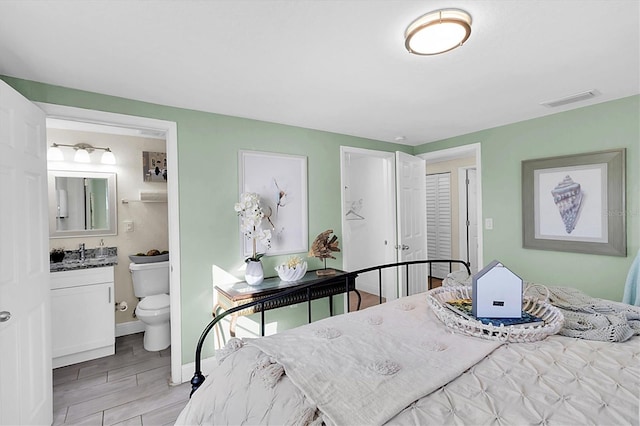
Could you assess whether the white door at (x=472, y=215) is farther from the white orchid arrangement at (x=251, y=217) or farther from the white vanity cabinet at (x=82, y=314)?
the white vanity cabinet at (x=82, y=314)

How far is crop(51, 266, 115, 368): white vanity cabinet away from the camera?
2914 mm

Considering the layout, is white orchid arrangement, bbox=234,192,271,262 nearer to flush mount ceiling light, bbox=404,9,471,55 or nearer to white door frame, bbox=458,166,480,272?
flush mount ceiling light, bbox=404,9,471,55

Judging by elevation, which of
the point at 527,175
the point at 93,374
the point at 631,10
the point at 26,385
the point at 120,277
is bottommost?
the point at 93,374

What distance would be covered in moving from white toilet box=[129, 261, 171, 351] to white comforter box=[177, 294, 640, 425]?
7.58 ft

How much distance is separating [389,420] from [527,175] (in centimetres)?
316

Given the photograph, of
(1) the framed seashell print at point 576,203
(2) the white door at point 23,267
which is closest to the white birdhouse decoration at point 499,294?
(1) the framed seashell print at point 576,203

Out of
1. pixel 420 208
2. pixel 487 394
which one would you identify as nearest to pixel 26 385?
pixel 487 394

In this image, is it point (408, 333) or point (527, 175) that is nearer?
point (408, 333)

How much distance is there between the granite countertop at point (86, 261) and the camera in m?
2.97

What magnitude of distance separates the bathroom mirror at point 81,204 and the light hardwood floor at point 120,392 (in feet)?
4.54

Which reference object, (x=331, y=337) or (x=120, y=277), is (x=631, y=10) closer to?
(x=331, y=337)

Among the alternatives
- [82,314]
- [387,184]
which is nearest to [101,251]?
[82,314]

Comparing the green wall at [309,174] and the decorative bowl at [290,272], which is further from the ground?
the green wall at [309,174]

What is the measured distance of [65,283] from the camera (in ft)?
9.66
